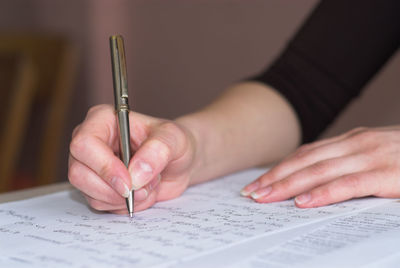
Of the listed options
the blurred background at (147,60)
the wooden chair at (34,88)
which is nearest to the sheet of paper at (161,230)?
the blurred background at (147,60)

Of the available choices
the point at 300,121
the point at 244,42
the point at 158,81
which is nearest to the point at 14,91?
the point at 158,81

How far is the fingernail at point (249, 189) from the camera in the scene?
72cm

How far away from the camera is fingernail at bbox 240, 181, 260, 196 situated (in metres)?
0.72

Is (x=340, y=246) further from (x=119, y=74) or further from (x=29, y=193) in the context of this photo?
(x=29, y=193)

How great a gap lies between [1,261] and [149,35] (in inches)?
71.3

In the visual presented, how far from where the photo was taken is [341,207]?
2.12 feet

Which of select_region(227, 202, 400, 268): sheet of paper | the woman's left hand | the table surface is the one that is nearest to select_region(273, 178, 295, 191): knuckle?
the woman's left hand

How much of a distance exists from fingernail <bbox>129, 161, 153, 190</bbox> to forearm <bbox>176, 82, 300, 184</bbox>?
0.61 feet

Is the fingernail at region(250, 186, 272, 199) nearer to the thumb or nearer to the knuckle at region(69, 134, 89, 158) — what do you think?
the thumb

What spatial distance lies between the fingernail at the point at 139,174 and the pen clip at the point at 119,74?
8 centimetres

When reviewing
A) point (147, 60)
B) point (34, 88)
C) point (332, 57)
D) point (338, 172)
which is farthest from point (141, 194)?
point (34, 88)

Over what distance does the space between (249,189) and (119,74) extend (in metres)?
0.22

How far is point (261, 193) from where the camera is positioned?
70cm

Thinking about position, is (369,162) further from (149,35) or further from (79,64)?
(79,64)
